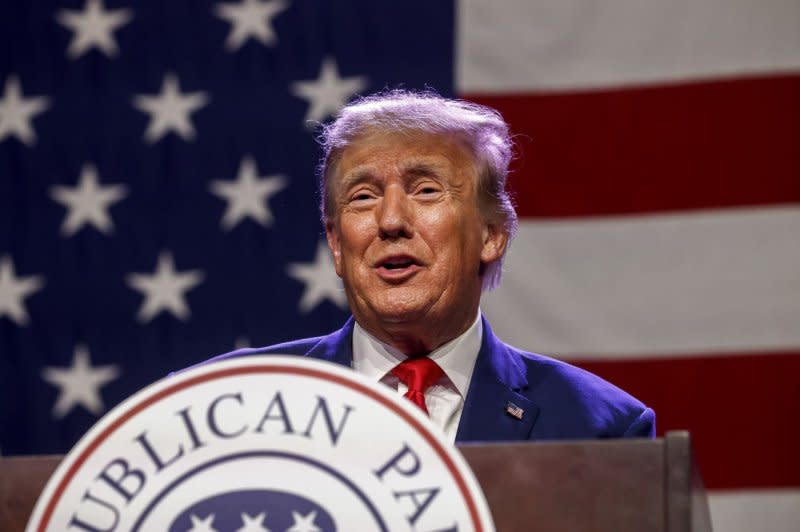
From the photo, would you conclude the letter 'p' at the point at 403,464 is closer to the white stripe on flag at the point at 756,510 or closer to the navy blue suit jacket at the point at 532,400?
the navy blue suit jacket at the point at 532,400

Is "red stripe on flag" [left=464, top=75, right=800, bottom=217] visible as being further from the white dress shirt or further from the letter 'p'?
the letter 'p'

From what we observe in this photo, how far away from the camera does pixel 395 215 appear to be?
179cm

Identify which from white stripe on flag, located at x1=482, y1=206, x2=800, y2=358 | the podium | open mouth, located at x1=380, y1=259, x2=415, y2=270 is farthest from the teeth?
white stripe on flag, located at x1=482, y1=206, x2=800, y2=358

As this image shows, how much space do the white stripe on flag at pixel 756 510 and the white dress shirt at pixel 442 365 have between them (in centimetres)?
132

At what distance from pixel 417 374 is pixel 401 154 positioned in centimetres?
33

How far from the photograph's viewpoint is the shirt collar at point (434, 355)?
1.83 m

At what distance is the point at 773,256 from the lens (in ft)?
9.98

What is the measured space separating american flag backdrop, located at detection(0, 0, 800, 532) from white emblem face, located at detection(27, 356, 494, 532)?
6.93 feet

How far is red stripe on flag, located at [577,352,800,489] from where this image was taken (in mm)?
2949

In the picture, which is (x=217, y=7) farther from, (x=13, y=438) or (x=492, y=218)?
(x=492, y=218)

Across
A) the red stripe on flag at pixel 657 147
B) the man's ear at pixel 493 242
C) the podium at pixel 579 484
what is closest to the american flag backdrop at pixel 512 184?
the red stripe on flag at pixel 657 147

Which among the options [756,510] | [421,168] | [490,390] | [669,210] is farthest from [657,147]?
[490,390]

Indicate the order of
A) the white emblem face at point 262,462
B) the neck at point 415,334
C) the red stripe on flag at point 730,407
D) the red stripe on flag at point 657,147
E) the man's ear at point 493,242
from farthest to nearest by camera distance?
the red stripe on flag at point 657,147, the red stripe on flag at point 730,407, the man's ear at point 493,242, the neck at point 415,334, the white emblem face at point 262,462

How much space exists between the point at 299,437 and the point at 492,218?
3.38ft
